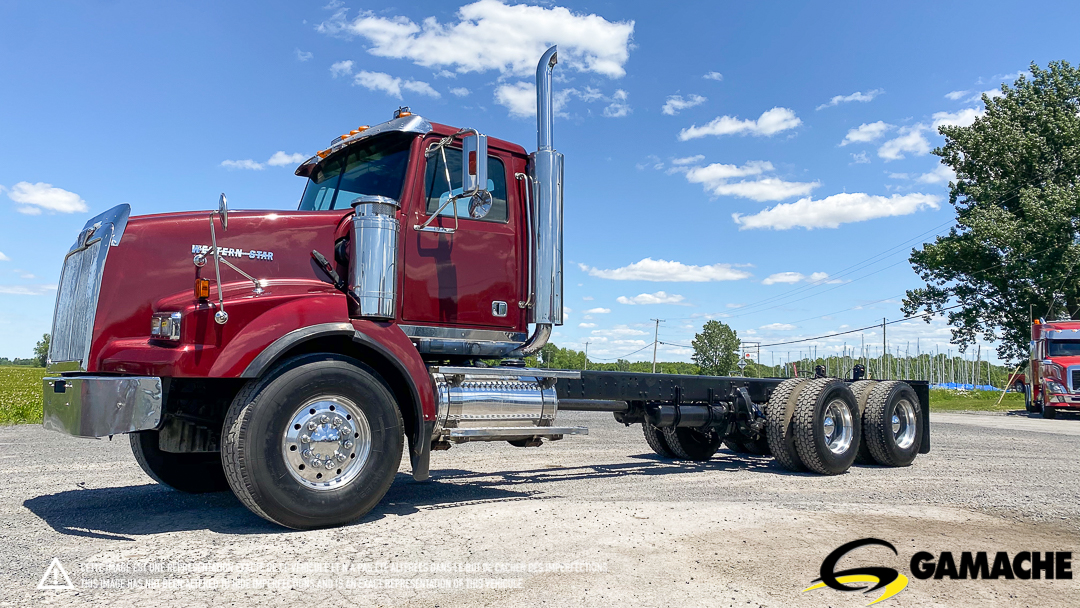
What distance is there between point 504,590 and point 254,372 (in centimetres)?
223

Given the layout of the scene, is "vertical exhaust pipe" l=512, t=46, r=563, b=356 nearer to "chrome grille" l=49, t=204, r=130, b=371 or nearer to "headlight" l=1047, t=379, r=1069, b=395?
"chrome grille" l=49, t=204, r=130, b=371

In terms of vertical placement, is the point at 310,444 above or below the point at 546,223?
below

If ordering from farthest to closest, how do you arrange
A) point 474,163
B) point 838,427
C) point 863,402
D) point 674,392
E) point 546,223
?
point 863,402, point 838,427, point 674,392, point 546,223, point 474,163

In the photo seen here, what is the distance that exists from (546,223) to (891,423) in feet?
17.9

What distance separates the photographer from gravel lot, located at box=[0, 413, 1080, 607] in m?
3.66

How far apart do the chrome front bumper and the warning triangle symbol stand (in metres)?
0.79

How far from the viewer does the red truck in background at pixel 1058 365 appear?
23.4 m

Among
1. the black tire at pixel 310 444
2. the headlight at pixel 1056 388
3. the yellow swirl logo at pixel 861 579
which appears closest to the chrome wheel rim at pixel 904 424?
the yellow swirl logo at pixel 861 579

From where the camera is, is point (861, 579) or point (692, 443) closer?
point (861, 579)

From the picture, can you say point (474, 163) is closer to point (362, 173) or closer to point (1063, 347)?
point (362, 173)

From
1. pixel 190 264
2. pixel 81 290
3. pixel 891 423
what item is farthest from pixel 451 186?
pixel 891 423

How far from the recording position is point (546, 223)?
257 inches

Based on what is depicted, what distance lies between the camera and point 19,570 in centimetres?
396

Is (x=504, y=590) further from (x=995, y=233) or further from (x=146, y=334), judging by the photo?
(x=995, y=233)
